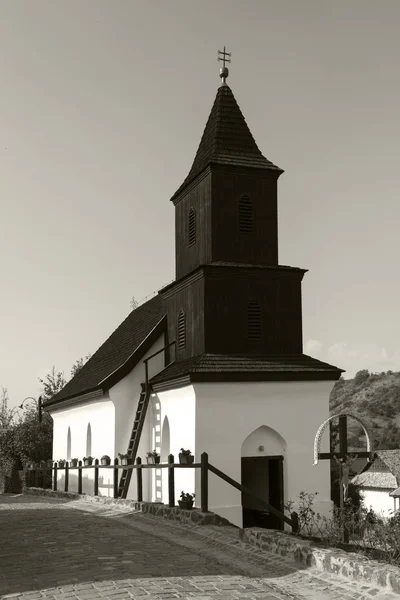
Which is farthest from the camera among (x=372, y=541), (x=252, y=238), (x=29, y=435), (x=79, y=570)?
(x=29, y=435)

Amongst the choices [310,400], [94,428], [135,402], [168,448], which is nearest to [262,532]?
[310,400]

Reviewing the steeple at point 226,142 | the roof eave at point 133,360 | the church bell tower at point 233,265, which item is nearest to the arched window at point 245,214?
the church bell tower at point 233,265

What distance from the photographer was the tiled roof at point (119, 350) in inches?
1074

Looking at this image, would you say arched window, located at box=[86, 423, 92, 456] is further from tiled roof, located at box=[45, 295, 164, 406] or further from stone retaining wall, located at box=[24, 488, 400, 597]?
stone retaining wall, located at box=[24, 488, 400, 597]

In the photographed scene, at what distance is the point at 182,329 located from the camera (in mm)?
24938

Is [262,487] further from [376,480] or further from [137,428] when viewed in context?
[376,480]

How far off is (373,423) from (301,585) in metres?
80.1

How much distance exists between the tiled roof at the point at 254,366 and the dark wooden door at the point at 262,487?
2601 millimetres

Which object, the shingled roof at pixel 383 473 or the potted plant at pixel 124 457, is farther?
the shingled roof at pixel 383 473

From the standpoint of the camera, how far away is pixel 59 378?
51719 millimetres

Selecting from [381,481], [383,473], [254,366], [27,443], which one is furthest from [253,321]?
[383,473]

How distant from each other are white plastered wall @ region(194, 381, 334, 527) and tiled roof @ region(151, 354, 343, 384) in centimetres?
39

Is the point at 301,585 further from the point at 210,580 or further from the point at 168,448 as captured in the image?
the point at 168,448

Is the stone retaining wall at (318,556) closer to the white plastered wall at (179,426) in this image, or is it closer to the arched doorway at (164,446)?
the white plastered wall at (179,426)
